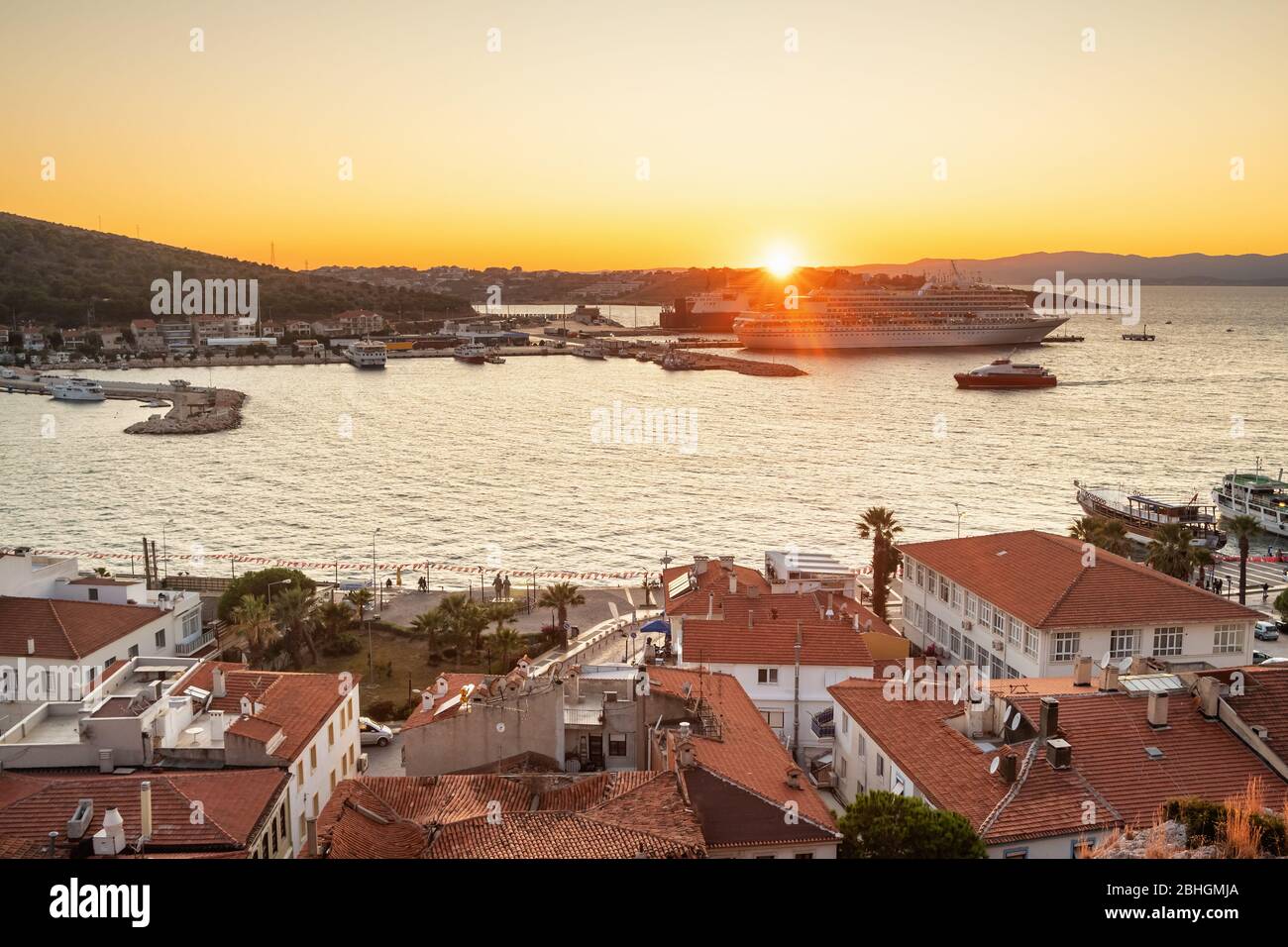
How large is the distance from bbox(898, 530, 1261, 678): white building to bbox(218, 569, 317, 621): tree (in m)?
13.9

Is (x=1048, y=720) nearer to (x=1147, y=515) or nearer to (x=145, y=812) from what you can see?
(x=145, y=812)

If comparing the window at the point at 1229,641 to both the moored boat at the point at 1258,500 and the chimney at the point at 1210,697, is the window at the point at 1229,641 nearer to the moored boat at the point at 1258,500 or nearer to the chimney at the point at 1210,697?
the chimney at the point at 1210,697

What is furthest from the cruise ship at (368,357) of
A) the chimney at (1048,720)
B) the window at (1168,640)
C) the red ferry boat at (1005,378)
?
the chimney at (1048,720)

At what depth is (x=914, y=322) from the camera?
381ft

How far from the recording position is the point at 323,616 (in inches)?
→ 906

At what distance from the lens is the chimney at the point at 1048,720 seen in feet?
38.9

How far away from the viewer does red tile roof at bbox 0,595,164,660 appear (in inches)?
683

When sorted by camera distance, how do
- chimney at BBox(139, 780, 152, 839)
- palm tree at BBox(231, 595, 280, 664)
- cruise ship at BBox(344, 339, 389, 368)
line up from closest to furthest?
chimney at BBox(139, 780, 152, 839) < palm tree at BBox(231, 595, 280, 664) < cruise ship at BBox(344, 339, 389, 368)

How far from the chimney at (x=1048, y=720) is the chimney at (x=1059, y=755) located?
0.19 m

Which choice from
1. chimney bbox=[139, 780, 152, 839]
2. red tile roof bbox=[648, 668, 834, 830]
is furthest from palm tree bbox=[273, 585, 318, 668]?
chimney bbox=[139, 780, 152, 839]

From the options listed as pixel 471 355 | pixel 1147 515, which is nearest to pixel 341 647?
pixel 1147 515

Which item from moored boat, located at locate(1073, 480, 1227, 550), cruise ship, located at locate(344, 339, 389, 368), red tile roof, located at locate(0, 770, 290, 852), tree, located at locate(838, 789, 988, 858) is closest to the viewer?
tree, located at locate(838, 789, 988, 858)

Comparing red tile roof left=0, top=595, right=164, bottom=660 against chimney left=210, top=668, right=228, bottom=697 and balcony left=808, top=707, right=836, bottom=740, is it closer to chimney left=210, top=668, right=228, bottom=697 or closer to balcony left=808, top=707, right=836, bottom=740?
chimney left=210, top=668, right=228, bottom=697
